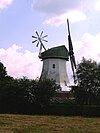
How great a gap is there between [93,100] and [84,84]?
293 centimetres

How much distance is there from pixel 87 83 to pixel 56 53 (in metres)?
22.7

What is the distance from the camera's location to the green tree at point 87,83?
61875 mm

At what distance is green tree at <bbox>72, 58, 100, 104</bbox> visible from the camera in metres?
61.9

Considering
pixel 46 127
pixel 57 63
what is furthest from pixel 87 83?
pixel 46 127

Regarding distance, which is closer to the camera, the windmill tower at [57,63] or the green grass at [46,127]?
the green grass at [46,127]

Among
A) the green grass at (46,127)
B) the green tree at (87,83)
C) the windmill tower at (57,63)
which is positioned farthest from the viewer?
the windmill tower at (57,63)

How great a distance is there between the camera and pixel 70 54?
83000mm

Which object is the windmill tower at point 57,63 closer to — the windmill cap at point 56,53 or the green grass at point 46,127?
the windmill cap at point 56,53

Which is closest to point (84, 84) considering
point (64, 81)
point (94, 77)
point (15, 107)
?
point (94, 77)

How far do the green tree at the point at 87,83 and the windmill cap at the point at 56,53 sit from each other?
2012 cm

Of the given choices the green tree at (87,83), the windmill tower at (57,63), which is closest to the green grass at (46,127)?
the green tree at (87,83)

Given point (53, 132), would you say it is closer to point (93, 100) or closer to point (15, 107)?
point (15, 107)

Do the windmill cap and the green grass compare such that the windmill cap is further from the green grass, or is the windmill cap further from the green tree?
Result: the green grass

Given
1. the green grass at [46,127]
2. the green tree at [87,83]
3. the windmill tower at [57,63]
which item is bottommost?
the green grass at [46,127]
